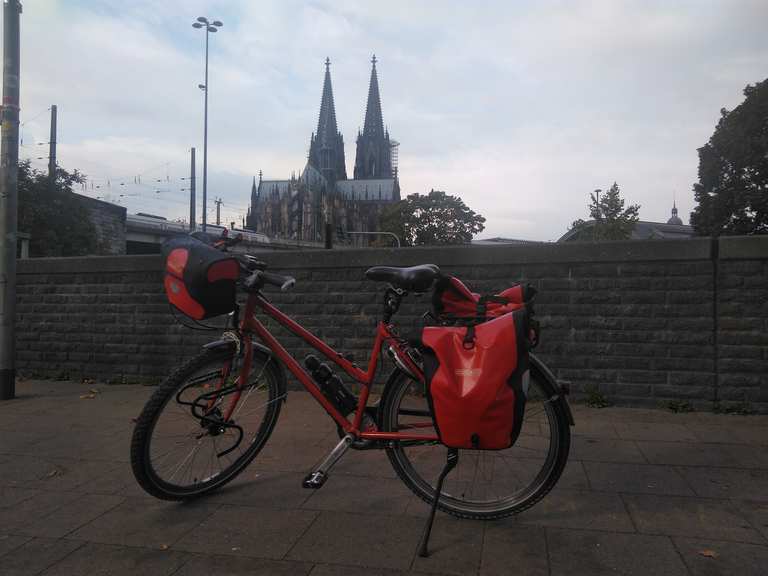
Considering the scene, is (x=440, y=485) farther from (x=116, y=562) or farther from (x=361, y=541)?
(x=116, y=562)

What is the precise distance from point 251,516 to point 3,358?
4.62m

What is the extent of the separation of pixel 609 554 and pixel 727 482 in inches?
55.3

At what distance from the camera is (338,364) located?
334 centimetres

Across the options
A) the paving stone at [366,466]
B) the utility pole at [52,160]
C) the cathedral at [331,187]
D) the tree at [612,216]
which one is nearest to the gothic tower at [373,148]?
the cathedral at [331,187]

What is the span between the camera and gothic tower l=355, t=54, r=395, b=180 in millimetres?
104625

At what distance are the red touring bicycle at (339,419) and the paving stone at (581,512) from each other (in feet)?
0.64

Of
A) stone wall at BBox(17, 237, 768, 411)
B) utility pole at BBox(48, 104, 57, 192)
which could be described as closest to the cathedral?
utility pole at BBox(48, 104, 57, 192)

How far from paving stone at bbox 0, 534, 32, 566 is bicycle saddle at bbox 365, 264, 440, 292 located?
2.10 m

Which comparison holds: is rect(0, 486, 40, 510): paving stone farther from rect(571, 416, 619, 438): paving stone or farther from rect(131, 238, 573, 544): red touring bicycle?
rect(571, 416, 619, 438): paving stone

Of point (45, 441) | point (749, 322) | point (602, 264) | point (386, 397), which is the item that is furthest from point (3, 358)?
point (749, 322)

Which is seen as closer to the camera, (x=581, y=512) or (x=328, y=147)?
(x=581, y=512)

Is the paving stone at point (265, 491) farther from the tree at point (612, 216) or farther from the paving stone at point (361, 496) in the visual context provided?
the tree at point (612, 216)

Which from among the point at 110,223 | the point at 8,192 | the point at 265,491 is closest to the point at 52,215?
the point at 110,223

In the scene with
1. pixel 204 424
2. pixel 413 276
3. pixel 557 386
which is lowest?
pixel 204 424
